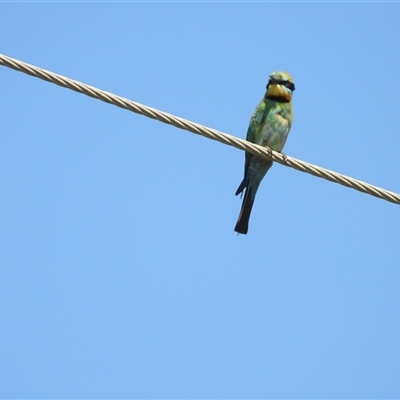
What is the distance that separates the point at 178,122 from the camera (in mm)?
3662

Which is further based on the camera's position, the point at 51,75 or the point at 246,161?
the point at 246,161

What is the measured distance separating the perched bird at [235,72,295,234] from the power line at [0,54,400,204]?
1.48m

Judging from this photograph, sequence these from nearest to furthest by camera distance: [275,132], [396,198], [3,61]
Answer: [3,61]
[396,198]
[275,132]

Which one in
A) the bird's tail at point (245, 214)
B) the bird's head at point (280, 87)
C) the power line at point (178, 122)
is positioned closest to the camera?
the power line at point (178, 122)

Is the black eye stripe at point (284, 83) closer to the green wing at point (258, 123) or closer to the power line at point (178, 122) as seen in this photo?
the green wing at point (258, 123)

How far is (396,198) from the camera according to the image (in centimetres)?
373

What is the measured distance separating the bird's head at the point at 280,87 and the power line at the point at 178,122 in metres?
1.67

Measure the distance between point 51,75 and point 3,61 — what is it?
212 mm

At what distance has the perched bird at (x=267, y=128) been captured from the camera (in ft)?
18.1

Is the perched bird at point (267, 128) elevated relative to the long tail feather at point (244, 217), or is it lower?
elevated

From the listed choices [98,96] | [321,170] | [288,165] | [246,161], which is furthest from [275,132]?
[98,96]

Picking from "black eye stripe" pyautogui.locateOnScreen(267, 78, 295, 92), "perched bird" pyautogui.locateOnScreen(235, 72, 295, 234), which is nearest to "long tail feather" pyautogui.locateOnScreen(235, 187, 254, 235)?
"perched bird" pyautogui.locateOnScreen(235, 72, 295, 234)

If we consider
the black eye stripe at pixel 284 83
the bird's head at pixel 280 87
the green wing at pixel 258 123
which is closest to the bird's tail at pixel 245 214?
the green wing at pixel 258 123

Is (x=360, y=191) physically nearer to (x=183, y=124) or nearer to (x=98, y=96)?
(x=183, y=124)
